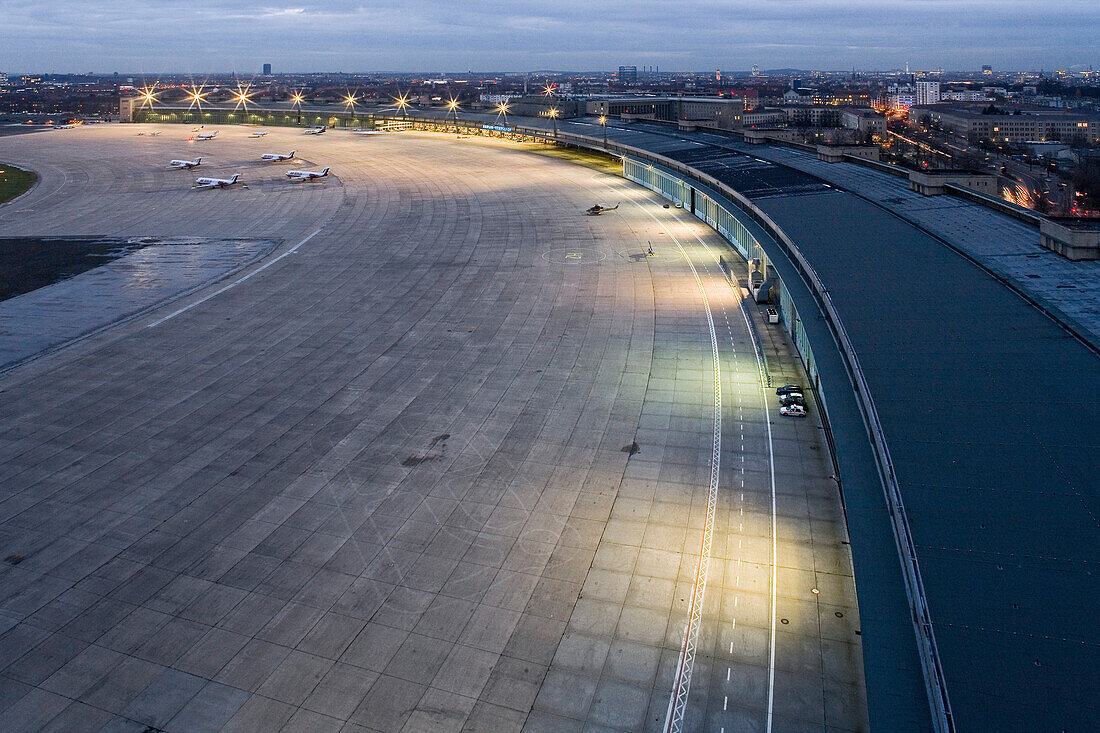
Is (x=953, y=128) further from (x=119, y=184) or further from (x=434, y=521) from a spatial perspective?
(x=434, y=521)

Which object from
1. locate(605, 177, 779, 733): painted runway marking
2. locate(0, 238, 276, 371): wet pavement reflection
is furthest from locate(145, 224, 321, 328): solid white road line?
locate(605, 177, 779, 733): painted runway marking

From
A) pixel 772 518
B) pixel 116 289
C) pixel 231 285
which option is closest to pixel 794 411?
Result: pixel 772 518

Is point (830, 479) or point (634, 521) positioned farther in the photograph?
point (830, 479)

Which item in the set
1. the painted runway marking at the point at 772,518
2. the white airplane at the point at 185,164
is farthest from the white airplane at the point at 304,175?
the painted runway marking at the point at 772,518

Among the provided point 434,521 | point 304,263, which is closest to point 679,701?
point 434,521

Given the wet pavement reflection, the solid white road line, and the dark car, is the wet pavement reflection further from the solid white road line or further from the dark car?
the dark car

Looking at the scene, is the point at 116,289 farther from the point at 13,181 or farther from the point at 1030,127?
the point at 1030,127
